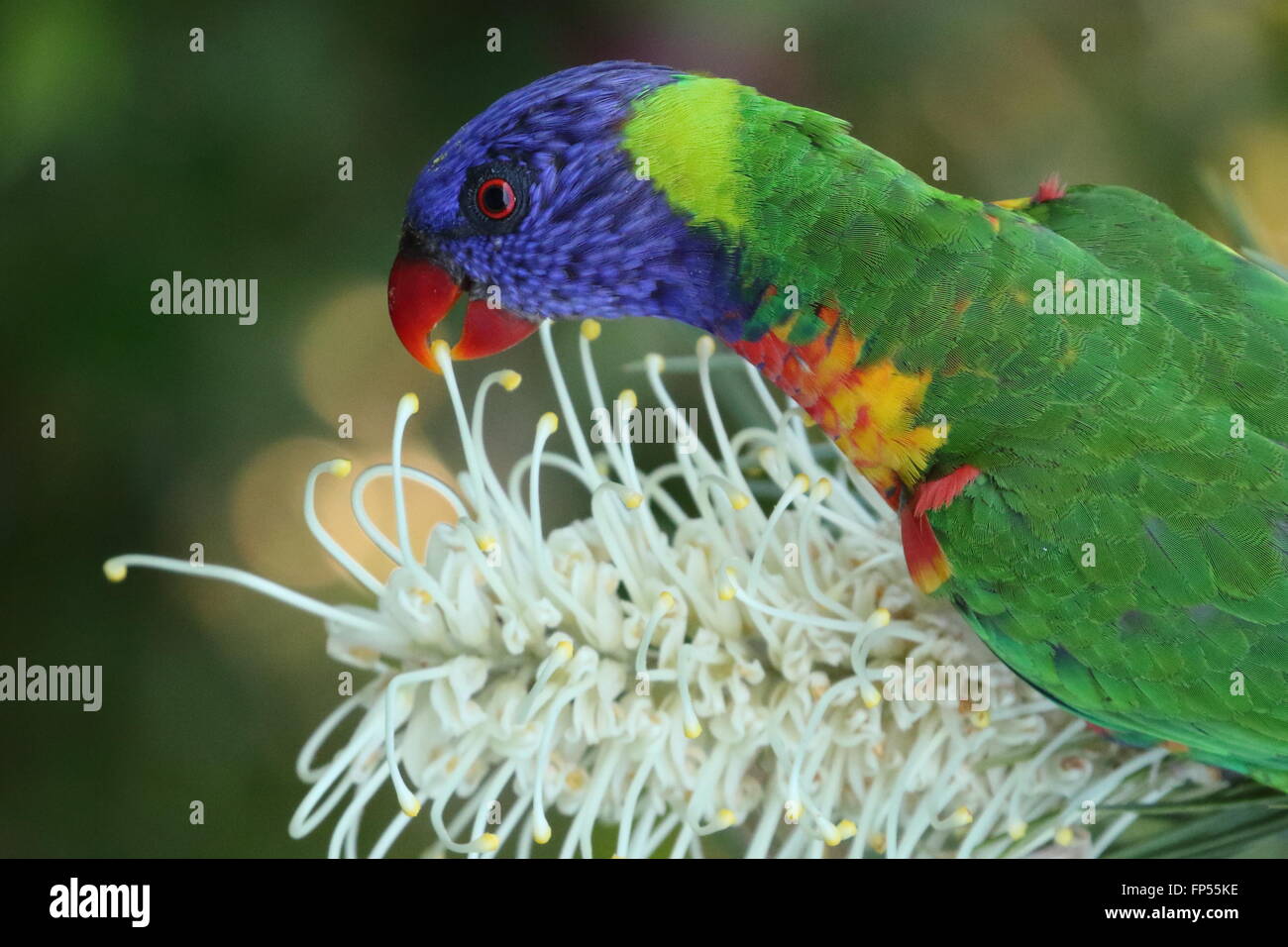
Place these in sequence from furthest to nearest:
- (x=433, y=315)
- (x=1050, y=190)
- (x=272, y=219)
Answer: (x=272, y=219) → (x=1050, y=190) → (x=433, y=315)

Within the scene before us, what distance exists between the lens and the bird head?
114 cm

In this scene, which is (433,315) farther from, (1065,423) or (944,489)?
(1065,423)

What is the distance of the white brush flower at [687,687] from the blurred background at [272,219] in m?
0.63

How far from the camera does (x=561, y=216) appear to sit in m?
1.16

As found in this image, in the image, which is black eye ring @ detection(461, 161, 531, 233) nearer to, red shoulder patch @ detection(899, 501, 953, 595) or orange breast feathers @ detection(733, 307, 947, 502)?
orange breast feathers @ detection(733, 307, 947, 502)

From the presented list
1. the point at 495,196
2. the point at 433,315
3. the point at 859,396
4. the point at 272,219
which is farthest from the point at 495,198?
the point at 272,219

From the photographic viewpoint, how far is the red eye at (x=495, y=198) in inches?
45.3

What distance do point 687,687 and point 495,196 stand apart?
58cm

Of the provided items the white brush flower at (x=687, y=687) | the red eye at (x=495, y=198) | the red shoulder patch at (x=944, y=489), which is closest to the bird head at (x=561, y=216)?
the red eye at (x=495, y=198)

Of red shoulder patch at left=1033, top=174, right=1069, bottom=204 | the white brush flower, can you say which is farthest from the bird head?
red shoulder patch at left=1033, top=174, right=1069, bottom=204

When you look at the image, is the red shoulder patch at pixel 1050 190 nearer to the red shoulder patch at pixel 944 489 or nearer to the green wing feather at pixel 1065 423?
the green wing feather at pixel 1065 423
